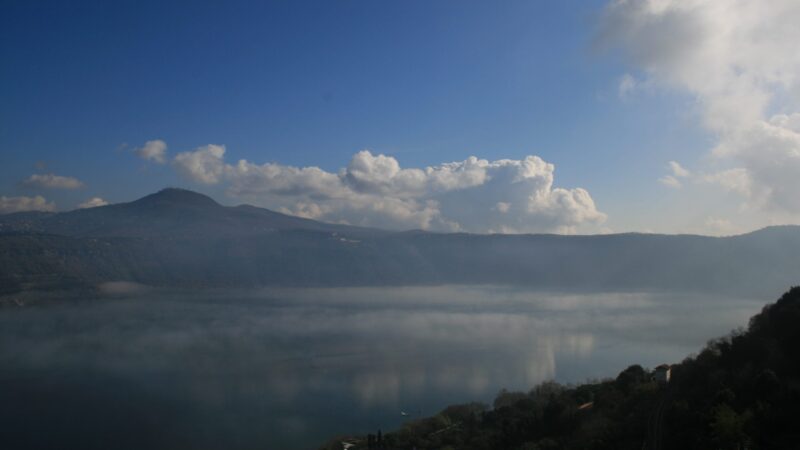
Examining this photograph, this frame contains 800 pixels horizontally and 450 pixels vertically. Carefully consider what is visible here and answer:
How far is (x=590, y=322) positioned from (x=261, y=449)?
54.7 m

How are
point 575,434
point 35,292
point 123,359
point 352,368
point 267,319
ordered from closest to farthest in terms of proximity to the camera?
point 575,434, point 352,368, point 123,359, point 267,319, point 35,292

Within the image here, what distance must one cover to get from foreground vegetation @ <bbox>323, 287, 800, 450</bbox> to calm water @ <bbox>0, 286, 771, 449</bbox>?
11337 millimetres

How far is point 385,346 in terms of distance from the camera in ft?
185

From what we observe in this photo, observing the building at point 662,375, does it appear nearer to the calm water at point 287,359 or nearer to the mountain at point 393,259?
the calm water at point 287,359

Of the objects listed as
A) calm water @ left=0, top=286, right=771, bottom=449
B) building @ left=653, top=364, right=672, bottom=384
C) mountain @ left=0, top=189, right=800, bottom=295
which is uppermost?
mountain @ left=0, top=189, right=800, bottom=295

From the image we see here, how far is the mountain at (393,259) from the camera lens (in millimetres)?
108750

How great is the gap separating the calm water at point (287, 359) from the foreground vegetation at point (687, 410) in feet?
37.2

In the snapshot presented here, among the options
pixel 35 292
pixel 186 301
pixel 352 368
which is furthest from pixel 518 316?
pixel 35 292

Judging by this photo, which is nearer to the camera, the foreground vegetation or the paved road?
the foreground vegetation

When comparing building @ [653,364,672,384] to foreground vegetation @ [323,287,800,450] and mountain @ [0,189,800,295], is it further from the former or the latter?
mountain @ [0,189,800,295]

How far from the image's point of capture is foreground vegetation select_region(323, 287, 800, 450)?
9.30 m

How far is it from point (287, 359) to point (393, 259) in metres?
111

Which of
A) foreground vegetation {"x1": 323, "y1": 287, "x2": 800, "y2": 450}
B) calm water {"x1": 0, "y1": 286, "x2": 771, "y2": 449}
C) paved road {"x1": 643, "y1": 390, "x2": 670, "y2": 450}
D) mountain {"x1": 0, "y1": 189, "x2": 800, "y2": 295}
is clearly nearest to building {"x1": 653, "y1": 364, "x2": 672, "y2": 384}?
foreground vegetation {"x1": 323, "y1": 287, "x2": 800, "y2": 450}

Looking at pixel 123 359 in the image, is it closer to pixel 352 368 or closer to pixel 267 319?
pixel 352 368
